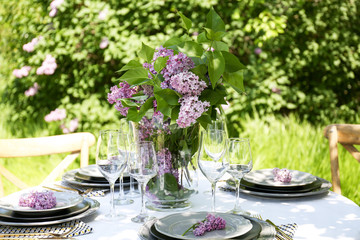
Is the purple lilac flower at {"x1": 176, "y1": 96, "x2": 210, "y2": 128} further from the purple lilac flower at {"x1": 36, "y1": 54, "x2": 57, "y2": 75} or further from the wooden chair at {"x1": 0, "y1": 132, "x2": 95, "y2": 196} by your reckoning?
the purple lilac flower at {"x1": 36, "y1": 54, "x2": 57, "y2": 75}

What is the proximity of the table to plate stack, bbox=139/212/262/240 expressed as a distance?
0.10m

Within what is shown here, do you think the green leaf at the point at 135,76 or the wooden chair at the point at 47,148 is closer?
the green leaf at the point at 135,76

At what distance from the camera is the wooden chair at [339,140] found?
7.90 ft

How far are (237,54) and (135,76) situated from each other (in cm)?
352

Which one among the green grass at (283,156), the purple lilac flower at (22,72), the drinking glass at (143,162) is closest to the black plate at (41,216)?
the drinking glass at (143,162)

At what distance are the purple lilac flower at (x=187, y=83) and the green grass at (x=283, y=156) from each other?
8.01 ft

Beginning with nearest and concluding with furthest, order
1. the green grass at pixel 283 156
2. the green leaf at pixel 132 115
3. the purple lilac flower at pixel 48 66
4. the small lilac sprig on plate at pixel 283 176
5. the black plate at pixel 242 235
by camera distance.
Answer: the black plate at pixel 242 235
the green leaf at pixel 132 115
the small lilac sprig on plate at pixel 283 176
the green grass at pixel 283 156
the purple lilac flower at pixel 48 66

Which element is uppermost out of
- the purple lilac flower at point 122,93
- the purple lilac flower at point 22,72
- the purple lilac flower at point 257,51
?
the purple lilac flower at point 257,51

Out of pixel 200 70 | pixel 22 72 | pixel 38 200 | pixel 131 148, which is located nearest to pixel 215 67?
pixel 200 70

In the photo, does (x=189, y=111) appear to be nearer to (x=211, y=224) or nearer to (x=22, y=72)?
(x=211, y=224)

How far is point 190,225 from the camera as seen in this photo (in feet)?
4.36

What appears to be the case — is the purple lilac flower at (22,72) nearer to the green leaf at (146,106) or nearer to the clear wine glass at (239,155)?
the green leaf at (146,106)

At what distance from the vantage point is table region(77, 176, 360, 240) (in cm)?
136

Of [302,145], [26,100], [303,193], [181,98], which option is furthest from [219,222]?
[26,100]
